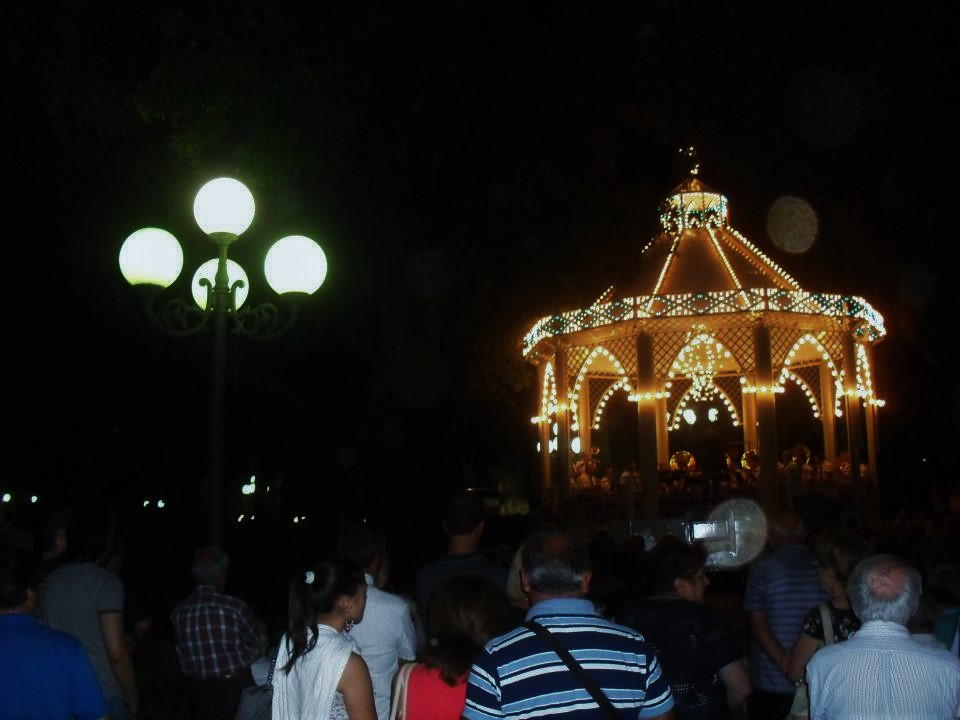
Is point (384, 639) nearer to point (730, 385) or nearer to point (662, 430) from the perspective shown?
point (662, 430)

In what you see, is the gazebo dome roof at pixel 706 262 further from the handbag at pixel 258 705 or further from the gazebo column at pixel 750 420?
the handbag at pixel 258 705

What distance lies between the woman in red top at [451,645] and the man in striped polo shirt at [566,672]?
0.47 meters

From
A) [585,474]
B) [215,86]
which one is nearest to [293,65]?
[215,86]

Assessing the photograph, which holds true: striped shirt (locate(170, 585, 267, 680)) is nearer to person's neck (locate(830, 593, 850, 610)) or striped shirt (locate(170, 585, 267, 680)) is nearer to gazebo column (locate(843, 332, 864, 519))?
person's neck (locate(830, 593, 850, 610))

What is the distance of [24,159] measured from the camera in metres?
13.9

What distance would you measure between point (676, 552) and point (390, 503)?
9.65m

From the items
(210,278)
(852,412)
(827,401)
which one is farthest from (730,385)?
(210,278)

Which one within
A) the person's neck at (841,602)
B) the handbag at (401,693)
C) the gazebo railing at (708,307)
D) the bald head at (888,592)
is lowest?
the handbag at (401,693)

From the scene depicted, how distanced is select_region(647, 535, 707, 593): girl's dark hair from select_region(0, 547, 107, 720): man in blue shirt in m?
2.44

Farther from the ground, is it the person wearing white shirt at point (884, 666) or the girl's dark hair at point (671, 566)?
the girl's dark hair at point (671, 566)

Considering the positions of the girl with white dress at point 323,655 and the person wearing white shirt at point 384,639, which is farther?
the person wearing white shirt at point 384,639

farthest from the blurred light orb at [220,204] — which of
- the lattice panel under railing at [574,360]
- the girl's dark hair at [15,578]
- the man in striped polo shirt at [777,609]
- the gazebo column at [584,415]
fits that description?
the gazebo column at [584,415]

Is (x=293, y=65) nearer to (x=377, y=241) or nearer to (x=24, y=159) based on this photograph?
(x=377, y=241)

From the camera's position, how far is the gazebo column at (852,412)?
1845cm
